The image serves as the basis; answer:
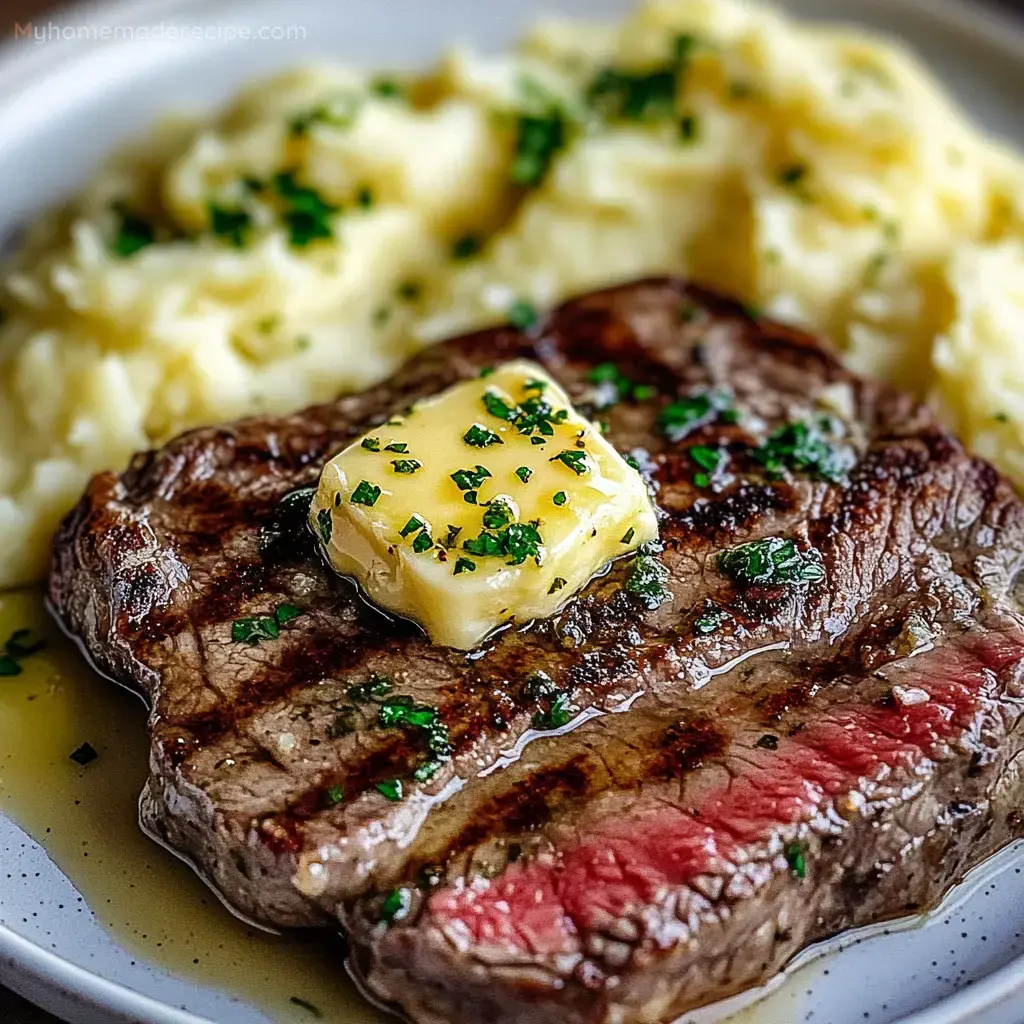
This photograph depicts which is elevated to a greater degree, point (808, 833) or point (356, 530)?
point (356, 530)

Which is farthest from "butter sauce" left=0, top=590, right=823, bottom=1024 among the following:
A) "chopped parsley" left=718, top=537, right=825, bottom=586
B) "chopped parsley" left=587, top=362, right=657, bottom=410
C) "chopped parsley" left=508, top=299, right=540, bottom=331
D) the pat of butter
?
"chopped parsley" left=508, top=299, right=540, bottom=331

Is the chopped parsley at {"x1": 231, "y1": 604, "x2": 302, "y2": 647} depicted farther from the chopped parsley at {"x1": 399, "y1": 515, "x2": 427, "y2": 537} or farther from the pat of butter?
the chopped parsley at {"x1": 399, "y1": 515, "x2": 427, "y2": 537}

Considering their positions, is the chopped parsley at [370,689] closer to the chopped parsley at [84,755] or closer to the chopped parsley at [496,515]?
the chopped parsley at [496,515]

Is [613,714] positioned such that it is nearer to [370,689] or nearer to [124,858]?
[370,689]

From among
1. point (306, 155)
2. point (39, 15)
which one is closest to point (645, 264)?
point (306, 155)

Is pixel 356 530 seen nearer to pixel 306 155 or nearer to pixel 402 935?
pixel 402 935

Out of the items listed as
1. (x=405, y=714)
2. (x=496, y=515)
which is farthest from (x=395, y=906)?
(x=496, y=515)
